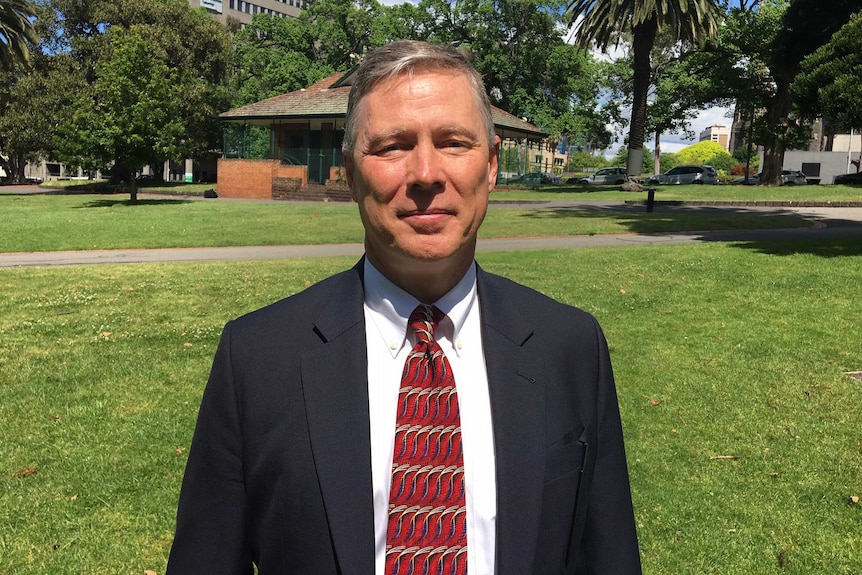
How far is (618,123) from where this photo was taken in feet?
169

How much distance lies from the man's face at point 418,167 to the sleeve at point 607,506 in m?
0.56

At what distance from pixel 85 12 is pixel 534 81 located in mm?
33690

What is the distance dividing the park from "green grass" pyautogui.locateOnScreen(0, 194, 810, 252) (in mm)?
4415

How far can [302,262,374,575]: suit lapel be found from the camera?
1.62 m

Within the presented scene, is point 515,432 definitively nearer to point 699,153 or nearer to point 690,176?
point 690,176

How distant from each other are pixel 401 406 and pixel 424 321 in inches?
8.5

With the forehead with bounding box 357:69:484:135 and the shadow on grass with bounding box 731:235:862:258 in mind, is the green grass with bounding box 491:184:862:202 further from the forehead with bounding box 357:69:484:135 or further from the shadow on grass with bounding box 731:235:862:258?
the forehead with bounding box 357:69:484:135

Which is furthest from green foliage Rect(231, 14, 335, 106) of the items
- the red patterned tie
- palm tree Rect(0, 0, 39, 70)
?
the red patterned tie

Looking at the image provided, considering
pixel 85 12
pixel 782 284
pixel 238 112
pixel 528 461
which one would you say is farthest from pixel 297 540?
pixel 85 12

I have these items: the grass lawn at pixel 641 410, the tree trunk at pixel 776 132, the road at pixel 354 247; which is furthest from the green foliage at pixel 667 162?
the grass lawn at pixel 641 410

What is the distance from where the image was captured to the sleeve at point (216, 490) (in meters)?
1.75

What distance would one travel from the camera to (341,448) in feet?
5.43

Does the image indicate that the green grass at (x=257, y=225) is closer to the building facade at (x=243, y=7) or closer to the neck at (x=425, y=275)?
the neck at (x=425, y=275)

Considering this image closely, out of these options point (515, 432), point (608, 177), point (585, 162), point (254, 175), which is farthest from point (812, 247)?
point (585, 162)
